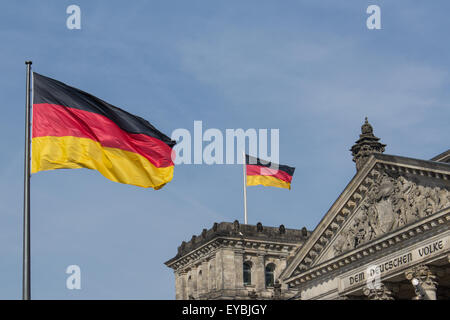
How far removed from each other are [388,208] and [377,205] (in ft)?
3.57

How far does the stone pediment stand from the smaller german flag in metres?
11.0

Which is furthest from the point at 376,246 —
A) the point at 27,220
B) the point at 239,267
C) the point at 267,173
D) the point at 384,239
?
the point at 239,267

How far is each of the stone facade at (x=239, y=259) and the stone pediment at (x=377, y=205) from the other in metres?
20.9

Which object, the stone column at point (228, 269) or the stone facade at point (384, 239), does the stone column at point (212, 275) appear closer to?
the stone column at point (228, 269)

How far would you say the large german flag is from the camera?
19.9 m

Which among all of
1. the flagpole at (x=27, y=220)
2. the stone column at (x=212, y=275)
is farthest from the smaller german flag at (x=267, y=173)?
the flagpole at (x=27, y=220)

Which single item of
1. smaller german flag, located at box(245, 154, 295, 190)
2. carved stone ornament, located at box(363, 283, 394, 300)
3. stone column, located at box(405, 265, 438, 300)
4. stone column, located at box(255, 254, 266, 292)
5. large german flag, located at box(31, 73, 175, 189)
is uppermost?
smaller german flag, located at box(245, 154, 295, 190)

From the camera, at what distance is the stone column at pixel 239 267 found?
71.5 meters

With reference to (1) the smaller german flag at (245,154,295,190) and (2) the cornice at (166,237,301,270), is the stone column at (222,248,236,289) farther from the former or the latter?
(1) the smaller german flag at (245,154,295,190)

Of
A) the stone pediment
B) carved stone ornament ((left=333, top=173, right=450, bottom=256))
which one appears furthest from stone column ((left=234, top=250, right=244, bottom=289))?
carved stone ornament ((left=333, top=173, right=450, bottom=256))

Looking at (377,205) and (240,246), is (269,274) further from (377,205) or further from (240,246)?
(377,205)
